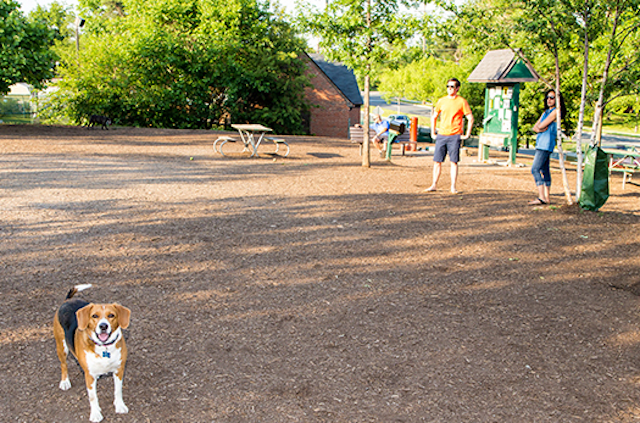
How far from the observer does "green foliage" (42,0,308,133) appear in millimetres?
24453

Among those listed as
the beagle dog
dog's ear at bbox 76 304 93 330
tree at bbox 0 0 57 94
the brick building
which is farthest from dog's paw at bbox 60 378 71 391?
the brick building

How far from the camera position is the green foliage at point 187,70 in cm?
2445

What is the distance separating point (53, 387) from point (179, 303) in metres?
1.48

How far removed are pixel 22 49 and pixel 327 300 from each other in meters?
17.2

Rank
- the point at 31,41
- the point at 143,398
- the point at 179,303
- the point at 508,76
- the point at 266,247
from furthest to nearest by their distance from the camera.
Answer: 1. the point at 31,41
2. the point at 508,76
3. the point at 266,247
4. the point at 179,303
5. the point at 143,398

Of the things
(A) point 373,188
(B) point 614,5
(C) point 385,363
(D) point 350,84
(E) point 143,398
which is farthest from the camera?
(D) point 350,84

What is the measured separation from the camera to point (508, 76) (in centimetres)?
1669

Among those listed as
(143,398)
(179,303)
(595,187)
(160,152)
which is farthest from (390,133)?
(143,398)

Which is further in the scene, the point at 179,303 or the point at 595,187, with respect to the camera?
the point at 595,187

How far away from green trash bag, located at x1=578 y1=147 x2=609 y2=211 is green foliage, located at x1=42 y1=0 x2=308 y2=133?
19.3 metres

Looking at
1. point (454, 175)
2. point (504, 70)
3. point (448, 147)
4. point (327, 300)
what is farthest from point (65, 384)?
point (504, 70)

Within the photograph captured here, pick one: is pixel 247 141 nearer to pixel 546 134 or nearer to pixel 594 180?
pixel 546 134

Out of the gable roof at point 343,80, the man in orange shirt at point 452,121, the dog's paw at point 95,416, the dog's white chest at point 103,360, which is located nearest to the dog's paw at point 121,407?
the dog's paw at point 95,416

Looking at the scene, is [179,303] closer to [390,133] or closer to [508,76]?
[390,133]
